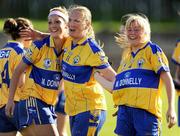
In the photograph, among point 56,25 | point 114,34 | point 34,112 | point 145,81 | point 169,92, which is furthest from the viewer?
point 114,34

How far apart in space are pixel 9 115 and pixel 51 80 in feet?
1.88

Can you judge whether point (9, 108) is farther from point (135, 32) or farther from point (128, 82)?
point (135, 32)

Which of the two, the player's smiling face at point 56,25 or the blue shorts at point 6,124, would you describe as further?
the blue shorts at point 6,124

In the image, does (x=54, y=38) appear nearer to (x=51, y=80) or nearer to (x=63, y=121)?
(x=51, y=80)

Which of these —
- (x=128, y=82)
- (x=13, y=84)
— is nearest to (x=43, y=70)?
(x=13, y=84)

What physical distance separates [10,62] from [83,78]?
1194 millimetres

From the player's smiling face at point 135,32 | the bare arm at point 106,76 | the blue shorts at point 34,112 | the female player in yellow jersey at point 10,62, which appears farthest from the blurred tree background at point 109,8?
the player's smiling face at point 135,32

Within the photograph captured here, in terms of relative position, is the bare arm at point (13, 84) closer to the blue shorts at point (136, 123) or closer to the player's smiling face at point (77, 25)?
the player's smiling face at point (77, 25)

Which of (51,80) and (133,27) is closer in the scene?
(133,27)

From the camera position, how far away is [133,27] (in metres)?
7.60

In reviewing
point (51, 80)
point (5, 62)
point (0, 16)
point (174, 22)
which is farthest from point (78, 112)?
point (0, 16)

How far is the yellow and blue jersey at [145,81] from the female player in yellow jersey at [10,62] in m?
1.57

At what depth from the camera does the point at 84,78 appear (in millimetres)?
7855

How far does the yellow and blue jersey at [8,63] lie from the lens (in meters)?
8.71
